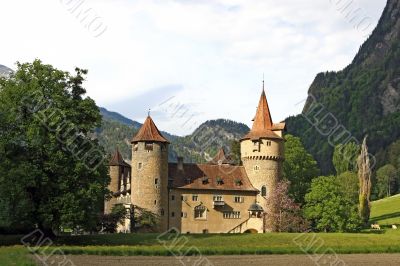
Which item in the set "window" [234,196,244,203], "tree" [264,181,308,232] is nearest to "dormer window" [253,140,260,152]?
"tree" [264,181,308,232]

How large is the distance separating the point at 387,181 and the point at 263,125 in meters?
77.9

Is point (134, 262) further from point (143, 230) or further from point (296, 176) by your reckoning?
point (296, 176)

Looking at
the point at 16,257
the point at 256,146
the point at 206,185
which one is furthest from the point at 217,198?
the point at 16,257

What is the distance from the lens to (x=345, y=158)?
13338cm

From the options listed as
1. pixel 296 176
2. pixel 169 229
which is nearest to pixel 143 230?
pixel 169 229

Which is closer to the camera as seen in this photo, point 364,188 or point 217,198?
point 217,198

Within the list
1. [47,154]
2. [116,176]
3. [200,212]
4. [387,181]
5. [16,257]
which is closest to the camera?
[16,257]

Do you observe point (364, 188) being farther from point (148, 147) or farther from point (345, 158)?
point (345, 158)

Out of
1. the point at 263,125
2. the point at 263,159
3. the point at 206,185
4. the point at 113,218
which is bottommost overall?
the point at 113,218

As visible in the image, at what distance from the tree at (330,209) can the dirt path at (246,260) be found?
28493 mm

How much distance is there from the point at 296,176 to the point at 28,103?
146 feet

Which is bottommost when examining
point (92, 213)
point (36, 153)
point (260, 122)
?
point (92, 213)

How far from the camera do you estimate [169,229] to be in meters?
76.1

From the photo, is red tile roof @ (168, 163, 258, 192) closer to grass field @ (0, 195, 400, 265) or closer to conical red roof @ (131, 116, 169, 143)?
conical red roof @ (131, 116, 169, 143)
